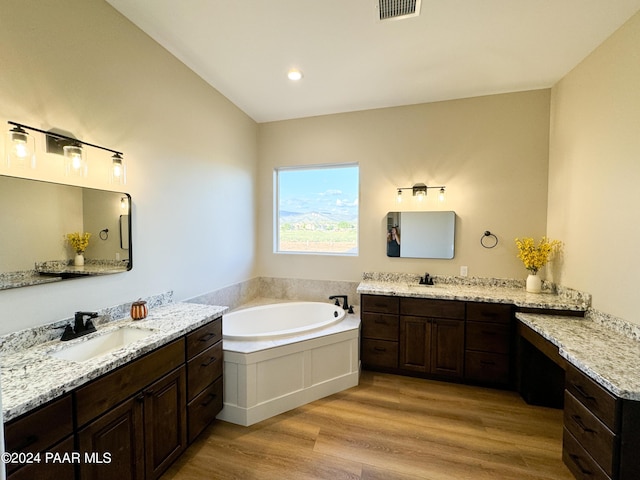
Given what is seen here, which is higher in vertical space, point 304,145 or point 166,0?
point 166,0

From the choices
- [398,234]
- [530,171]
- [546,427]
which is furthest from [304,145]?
[546,427]

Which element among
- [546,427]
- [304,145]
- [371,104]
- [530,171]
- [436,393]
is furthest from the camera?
[304,145]

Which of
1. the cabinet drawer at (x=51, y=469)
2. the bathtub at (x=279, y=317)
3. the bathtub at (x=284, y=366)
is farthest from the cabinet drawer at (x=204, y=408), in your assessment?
the bathtub at (x=279, y=317)

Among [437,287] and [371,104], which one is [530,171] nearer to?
[437,287]

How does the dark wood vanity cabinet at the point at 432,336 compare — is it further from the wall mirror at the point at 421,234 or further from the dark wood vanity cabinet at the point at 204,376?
the dark wood vanity cabinet at the point at 204,376

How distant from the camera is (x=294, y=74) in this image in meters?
2.66

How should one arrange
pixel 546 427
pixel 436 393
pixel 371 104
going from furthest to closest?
1. pixel 371 104
2. pixel 436 393
3. pixel 546 427

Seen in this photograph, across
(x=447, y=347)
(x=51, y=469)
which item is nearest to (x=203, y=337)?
(x=51, y=469)

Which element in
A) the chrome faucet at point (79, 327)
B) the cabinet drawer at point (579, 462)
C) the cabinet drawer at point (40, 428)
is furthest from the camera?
the chrome faucet at point (79, 327)

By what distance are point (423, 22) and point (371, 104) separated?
1.31 metres

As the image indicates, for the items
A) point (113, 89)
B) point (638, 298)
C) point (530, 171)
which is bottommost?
point (638, 298)

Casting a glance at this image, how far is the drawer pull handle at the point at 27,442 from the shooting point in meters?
0.98

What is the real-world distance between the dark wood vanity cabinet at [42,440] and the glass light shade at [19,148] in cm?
A: 124

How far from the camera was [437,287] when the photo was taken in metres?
3.07
